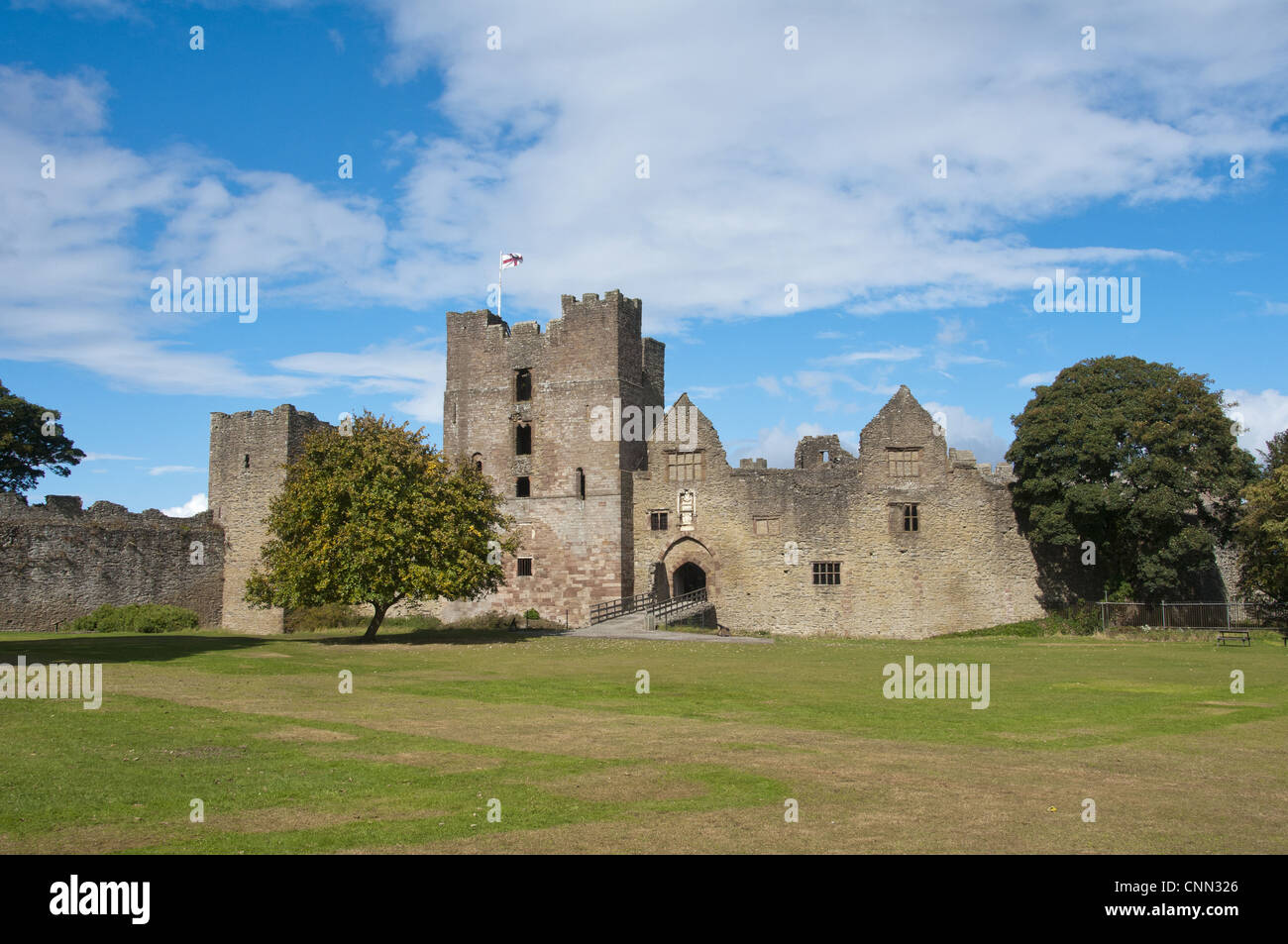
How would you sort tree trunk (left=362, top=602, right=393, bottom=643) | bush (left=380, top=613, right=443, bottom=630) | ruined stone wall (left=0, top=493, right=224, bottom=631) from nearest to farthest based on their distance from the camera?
tree trunk (left=362, top=602, right=393, bottom=643) → ruined stone wall (left=0, top=493, right=224, bottom=631) → bush (left=380, top=613, right=443, bottom=630)

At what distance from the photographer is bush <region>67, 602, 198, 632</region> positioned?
4241cm

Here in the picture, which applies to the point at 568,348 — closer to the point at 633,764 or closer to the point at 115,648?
the point at 115,648

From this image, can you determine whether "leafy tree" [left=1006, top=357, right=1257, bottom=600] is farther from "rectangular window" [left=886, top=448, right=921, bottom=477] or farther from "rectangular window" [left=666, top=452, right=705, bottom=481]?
"rectangular window" [left=666, top=452, right=705, bottom=481]

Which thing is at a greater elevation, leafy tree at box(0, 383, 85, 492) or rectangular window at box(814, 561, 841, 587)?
leafy tree at box(0, 383, 85, 492)

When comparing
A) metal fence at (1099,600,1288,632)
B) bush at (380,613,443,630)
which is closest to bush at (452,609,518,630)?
bush at (380,613,443,630)

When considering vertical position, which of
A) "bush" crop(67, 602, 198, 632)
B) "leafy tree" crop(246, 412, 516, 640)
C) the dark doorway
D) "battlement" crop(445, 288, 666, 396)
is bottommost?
"bush" crop(67, 602, 198, 632)

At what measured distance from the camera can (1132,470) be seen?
140 feet

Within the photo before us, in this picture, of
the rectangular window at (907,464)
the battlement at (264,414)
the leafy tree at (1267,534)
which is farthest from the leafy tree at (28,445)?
the leafy tree at (1267,534)

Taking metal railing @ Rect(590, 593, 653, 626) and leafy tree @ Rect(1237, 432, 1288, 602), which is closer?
leafy tree @ Rect(1237, 432, 1288, 602)

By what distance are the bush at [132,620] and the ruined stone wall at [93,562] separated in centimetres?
135

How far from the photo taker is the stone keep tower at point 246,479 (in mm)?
53062

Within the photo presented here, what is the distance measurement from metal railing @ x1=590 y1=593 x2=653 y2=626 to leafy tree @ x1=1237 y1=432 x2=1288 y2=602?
25424 millimetres

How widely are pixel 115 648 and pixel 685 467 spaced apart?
1139 inches
